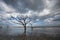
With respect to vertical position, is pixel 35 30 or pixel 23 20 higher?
pixel 23 20

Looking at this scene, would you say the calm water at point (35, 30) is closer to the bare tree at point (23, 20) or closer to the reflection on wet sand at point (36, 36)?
the reflection on wet sand at point (36, 36)

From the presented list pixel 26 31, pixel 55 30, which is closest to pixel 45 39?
pixel 55 30

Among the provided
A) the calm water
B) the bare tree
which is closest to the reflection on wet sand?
the calm water

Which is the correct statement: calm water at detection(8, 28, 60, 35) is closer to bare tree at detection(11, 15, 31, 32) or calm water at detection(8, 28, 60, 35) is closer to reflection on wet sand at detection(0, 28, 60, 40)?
reflection on wet sand at detection(0, 28, 60, 40)

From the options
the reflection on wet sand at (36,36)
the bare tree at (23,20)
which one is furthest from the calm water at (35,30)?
the bare tree at (23,20)

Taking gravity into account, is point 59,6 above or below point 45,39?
above

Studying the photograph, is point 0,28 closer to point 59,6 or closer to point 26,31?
point 26,31

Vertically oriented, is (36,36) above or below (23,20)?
below

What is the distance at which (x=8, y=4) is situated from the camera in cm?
301

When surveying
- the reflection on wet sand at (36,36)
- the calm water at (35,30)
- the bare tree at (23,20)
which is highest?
the bare tree at (23,20)

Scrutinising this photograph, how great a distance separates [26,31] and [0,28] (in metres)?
0.72

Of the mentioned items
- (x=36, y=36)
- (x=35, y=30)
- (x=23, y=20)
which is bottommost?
(x=36, y=36)

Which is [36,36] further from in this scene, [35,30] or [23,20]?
[23,20]

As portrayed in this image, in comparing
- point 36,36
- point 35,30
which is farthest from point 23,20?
point 36,36
